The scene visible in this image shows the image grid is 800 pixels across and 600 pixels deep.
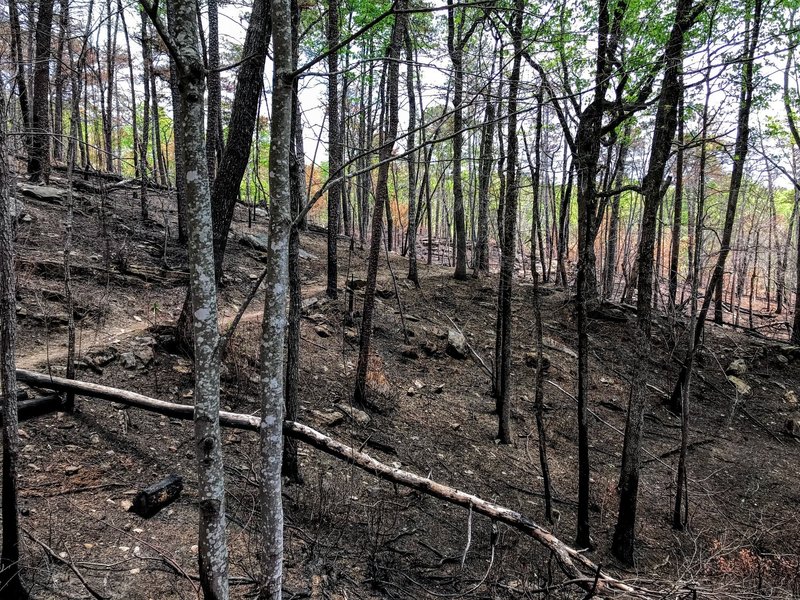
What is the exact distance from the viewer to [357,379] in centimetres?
824

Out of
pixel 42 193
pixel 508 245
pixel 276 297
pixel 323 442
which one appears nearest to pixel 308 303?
Answer: pixel 508 245

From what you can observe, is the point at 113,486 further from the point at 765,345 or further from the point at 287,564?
the point at 765,345

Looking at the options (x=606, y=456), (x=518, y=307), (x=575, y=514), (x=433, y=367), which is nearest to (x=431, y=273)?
(x=518, y=307)

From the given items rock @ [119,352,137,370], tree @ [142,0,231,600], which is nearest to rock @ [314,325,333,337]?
rock @ [119,352,137,370]

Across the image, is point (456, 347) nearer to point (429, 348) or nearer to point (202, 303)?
point (429, 348)

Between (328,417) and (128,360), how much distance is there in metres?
3.04

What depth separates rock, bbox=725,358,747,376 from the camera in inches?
526

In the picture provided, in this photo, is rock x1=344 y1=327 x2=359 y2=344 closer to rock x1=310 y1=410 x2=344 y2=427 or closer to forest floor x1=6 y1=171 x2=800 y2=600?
forest floor x1=6 y1=171 x2=800 y2=600

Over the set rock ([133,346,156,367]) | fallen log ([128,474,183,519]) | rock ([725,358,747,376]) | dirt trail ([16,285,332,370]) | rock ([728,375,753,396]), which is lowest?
rock ([728,375,753,396])

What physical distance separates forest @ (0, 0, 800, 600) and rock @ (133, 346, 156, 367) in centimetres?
4

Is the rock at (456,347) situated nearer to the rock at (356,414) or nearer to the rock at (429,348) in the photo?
the rock at (429,348)

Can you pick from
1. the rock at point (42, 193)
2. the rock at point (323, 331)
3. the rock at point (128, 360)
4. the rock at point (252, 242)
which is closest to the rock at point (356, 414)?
the rock at point (323, 331)

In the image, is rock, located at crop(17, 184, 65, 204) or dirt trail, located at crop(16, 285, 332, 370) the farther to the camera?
rock, located at crop(17, 184, 65, 204)

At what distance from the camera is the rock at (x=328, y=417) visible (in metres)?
7.20
